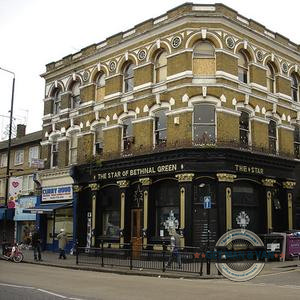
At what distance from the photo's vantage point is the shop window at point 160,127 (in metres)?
25.0

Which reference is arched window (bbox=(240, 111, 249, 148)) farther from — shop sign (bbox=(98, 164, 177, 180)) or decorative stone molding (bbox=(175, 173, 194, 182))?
shop sign (bbox=(98, 164, 177, 180))

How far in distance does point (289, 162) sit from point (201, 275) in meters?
11.3

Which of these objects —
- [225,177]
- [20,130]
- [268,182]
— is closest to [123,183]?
[225,177]

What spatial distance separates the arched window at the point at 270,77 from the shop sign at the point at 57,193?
530 inches

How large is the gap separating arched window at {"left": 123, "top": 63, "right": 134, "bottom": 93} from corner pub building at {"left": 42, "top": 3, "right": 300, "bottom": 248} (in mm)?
77

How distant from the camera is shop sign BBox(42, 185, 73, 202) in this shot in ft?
100

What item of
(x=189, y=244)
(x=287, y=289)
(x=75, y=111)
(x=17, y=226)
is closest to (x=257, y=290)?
(x=287, y=289)

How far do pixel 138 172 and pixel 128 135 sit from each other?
2.78m

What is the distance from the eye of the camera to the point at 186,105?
23984 millimetres

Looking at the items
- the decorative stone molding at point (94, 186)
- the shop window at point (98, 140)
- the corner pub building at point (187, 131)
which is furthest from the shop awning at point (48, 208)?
the shop window at point (98, 140)

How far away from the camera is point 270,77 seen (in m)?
27.4

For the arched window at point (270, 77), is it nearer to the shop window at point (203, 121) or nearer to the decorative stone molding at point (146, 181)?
the shop window at point (203, 121)

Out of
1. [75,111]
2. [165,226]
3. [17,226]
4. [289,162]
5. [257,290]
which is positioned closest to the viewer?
[257,290]

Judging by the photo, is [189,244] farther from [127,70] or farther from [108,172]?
[127,70]
